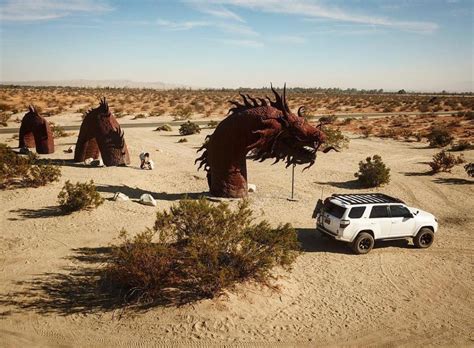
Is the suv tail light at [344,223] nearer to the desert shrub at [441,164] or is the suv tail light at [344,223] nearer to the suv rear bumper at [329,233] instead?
the suv rear bumper at [329,233]

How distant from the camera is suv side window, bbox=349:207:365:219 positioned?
42.1 ft

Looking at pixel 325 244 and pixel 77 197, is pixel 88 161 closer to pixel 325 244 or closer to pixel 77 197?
pixel 77 197

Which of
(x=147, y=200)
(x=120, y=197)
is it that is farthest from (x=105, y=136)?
(x=147, y=200)

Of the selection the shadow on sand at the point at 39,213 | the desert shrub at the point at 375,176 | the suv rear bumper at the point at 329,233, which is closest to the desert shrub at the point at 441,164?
the desert shrub at the point at 375,176

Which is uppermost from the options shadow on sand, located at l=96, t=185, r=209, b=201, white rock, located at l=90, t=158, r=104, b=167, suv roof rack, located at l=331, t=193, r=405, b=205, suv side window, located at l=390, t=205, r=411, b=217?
suv roof rack, located at l=331, t=193, r=405, b=205

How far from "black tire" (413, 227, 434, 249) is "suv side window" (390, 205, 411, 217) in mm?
790

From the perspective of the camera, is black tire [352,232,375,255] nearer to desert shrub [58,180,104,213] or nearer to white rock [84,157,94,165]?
desert shrub [58,180,104,213]

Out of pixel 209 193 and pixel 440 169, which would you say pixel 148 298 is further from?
pixel 440 169

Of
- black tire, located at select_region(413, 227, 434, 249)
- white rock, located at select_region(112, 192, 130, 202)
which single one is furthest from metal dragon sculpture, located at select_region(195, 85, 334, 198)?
black tire, located at select_region(413, 227, 434, 249)

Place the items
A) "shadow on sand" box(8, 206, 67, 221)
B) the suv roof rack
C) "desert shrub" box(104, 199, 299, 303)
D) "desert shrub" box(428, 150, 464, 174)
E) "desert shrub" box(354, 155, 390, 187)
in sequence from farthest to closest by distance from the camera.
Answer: "desert shrub" box(428, 150, 464, 174), "desert shrub" box(354, 155, 390, 187), "shadow on sand" box(8, 206, 67, 221), the suv roof rack, "desert shrub" box(104, 199, 299, 303)

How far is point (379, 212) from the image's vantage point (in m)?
13.2

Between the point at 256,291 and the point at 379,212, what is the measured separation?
5.39 metres

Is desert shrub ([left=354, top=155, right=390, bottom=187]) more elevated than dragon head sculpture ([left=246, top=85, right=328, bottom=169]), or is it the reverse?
dragon head sculpture ([left=246, top=85, right=328, bottom=169])

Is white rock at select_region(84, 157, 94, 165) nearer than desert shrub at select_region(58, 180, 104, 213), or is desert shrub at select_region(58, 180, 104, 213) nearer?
desert shrub at select_region(58, 180, 104, 213)
